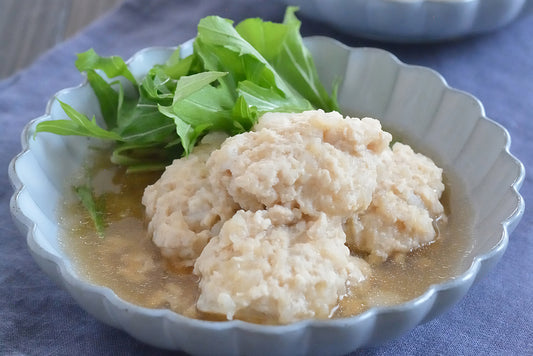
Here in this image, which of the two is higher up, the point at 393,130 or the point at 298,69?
the point at 298,69

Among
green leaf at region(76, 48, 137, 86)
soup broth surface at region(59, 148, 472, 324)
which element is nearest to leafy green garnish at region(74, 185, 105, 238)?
soup broth surface at region(59, 148, 472, 324)

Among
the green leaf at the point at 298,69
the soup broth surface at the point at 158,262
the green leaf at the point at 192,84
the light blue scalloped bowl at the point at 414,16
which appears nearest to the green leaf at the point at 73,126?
the soup broth surface at the point at 158,262

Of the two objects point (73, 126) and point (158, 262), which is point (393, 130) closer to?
point (158, 262)

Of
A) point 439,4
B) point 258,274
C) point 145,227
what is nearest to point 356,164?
point 258,274

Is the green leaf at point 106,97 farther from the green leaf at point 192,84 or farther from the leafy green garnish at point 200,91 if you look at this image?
the green leaf at point 192,84

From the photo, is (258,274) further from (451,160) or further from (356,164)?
(451,160)

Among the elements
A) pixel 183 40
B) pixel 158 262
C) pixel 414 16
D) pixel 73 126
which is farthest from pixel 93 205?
pixel 414 16
